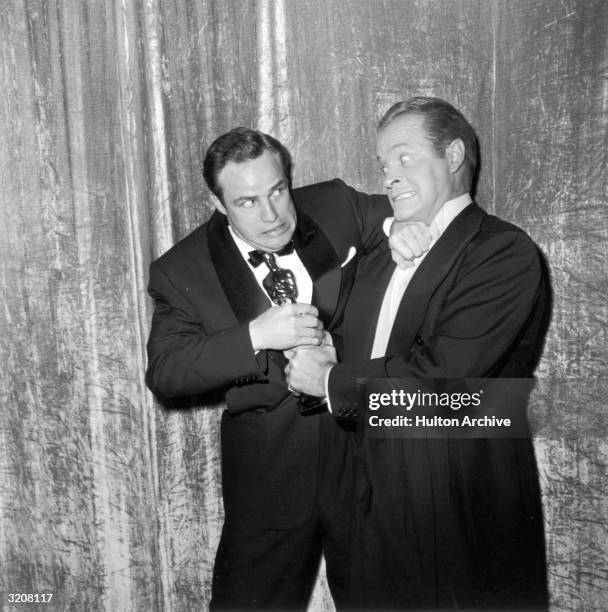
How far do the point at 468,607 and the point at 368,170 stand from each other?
119 centimetres

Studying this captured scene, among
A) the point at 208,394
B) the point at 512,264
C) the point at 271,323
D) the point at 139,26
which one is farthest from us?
the point at 208,394

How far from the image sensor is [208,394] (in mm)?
2338

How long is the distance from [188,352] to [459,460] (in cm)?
68

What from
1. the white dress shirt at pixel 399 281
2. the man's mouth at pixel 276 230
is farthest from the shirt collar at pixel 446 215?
the man's mouth at pixel 276 230

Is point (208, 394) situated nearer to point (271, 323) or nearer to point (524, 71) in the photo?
point (271, 323)

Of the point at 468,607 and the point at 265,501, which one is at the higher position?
the point at 265,501

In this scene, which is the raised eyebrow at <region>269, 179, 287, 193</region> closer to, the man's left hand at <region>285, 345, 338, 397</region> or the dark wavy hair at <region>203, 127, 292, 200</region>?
the dark wavy hair at <region>203, 127, 292, 200</region>

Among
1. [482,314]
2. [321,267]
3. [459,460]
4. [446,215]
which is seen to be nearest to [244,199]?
[321,267]

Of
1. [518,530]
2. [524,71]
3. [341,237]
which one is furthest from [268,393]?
[524,71]

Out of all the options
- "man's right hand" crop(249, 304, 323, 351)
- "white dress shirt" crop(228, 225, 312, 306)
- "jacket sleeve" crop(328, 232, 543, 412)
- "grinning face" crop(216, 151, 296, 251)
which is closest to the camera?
"jacket sleeve" crop(328, 232, 543, 412)

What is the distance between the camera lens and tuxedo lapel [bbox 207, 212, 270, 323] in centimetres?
188

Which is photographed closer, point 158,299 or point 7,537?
point 158,299

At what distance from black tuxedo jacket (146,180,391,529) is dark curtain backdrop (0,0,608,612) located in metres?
0.31

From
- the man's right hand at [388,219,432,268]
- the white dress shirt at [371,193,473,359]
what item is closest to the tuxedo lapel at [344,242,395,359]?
the white dress shirt at [371,193,473,359]
